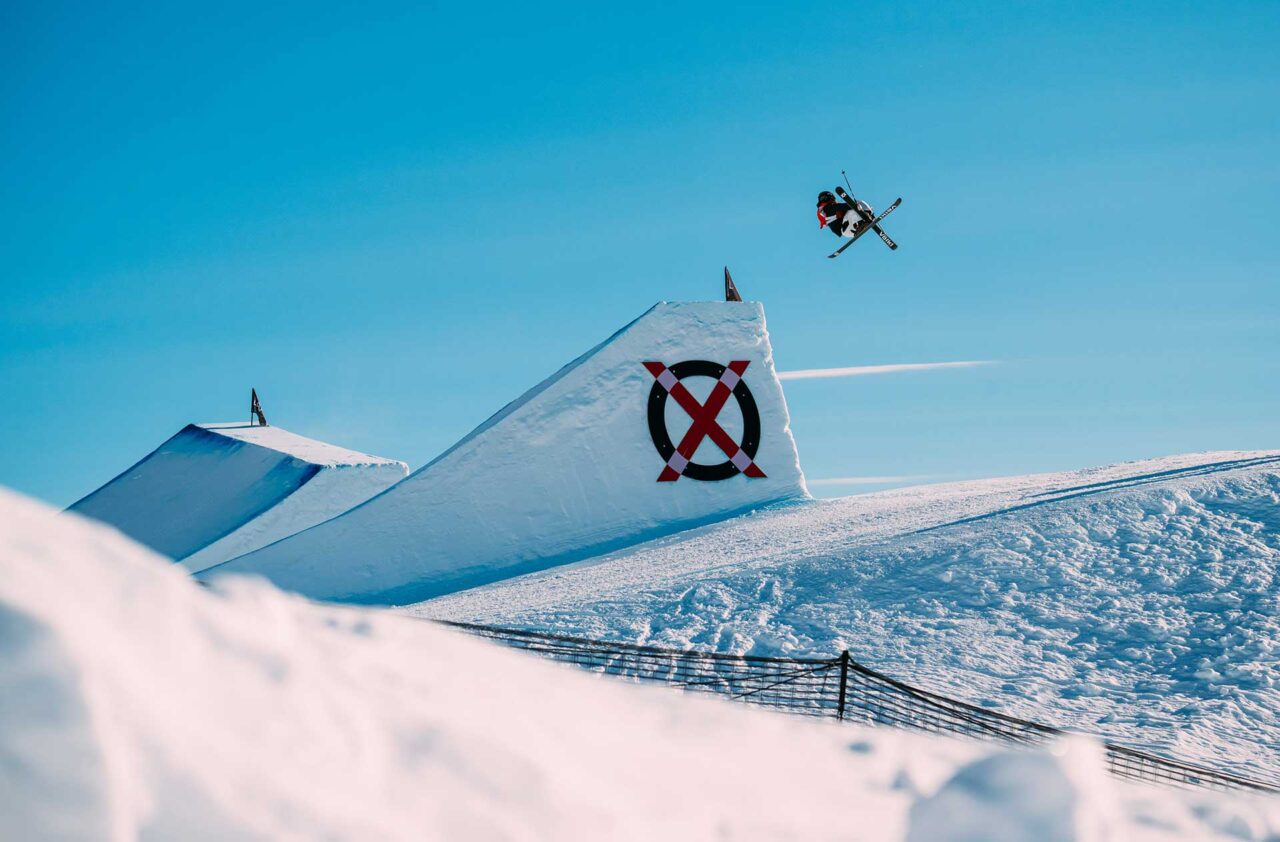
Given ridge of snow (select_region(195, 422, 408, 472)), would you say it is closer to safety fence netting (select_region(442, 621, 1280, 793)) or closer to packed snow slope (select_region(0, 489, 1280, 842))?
safety fence netting (select_region(442, 621, 1280, 793))

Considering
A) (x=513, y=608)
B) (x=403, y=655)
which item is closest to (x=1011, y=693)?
(x=513, y=608)

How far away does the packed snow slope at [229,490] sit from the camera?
17516 millimetres

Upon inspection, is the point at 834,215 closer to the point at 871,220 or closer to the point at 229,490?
the point at 871,220

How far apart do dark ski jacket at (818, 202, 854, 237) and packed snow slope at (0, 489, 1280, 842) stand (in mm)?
13530

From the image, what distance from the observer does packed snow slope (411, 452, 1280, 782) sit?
806 cm

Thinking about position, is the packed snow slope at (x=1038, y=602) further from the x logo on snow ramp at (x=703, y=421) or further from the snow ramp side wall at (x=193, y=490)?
the snow ramp side wall at (x=193, y=490)

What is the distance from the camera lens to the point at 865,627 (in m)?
9.52

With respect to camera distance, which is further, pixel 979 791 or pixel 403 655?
pixel 979 791

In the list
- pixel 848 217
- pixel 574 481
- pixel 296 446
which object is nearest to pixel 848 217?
pixel 848 217

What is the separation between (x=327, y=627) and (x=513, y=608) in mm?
9456

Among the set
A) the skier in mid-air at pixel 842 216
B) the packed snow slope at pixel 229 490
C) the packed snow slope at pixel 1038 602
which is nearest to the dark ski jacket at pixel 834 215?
the skier in mid-air at pixel 842 216

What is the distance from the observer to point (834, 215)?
1526 cm

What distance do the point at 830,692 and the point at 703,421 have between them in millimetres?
7429

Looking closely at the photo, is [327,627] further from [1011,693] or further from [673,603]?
[673,603]
